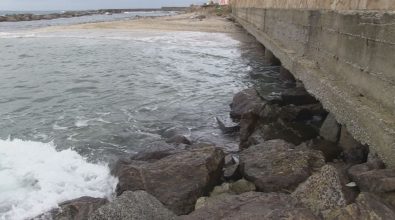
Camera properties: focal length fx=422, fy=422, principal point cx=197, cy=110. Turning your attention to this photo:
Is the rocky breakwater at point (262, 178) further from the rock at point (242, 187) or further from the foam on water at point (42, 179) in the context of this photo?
the foam on water at point (42, 179)

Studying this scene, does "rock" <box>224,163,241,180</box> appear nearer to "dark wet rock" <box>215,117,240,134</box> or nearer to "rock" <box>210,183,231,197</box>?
"rock" <box>210,183,231,197</box>

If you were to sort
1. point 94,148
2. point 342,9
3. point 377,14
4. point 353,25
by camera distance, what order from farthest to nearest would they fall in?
point 94,148
point 342,9
point 353,25
point 377,14

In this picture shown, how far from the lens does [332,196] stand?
4.43m

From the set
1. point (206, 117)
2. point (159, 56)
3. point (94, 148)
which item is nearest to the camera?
point (94, 148)

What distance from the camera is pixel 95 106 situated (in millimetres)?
12352

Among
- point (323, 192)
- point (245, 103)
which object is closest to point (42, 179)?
point (323, 192)

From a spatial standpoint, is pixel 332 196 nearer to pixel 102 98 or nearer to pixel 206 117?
pixel 206 117

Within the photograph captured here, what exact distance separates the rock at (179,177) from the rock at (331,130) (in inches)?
84.6

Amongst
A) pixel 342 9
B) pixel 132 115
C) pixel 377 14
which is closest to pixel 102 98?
pixel 132 115

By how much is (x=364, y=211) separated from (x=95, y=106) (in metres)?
9.63

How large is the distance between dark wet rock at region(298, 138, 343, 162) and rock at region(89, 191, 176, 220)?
10.6ft

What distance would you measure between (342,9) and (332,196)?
4731 mm

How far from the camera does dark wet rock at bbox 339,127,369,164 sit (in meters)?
6.15

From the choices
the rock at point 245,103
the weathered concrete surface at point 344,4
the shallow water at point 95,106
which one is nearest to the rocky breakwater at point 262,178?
the rock at point 245,103
